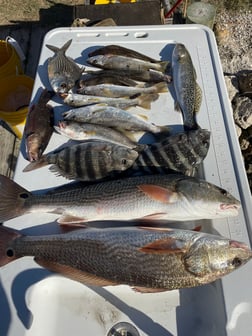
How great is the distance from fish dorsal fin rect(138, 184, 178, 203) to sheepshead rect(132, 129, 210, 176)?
0.56 feet

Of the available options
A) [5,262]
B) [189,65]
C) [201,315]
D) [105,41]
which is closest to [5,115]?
[105,41]

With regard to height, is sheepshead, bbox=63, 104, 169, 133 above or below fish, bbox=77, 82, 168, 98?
below

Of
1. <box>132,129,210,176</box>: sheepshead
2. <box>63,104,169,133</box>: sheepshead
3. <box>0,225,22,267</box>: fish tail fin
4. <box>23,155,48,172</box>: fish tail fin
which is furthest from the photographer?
<box>63,104,169,133</box>: sheepshead

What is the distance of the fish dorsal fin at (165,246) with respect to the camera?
1488mm

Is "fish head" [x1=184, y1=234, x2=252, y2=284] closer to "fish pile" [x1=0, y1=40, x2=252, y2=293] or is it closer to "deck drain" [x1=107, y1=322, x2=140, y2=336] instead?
"fish pile" [x1=0, y1=40, x2=252, y2=293]

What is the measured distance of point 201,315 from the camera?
157cm

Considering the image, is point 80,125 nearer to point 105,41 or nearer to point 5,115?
point 105,41

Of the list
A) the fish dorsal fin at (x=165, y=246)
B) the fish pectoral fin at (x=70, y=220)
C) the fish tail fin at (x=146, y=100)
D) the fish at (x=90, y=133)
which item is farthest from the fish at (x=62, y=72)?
the fish dorsal fin at (x=165, y=246)

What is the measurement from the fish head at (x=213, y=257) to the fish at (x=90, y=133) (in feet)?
2.23

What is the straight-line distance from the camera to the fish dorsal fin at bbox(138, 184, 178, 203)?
1.66m

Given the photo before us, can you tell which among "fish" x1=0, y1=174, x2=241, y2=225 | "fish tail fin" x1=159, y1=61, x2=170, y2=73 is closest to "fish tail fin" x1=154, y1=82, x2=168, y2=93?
"fish tail fin" x1=159, y1=61, x2=170, y2=73

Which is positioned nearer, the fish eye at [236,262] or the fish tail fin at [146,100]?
the fish eye at [236,262]

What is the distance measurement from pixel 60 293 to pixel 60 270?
0.13 metres

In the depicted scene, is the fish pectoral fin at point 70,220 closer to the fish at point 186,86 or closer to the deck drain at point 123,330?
the deck drain at point 123,330
